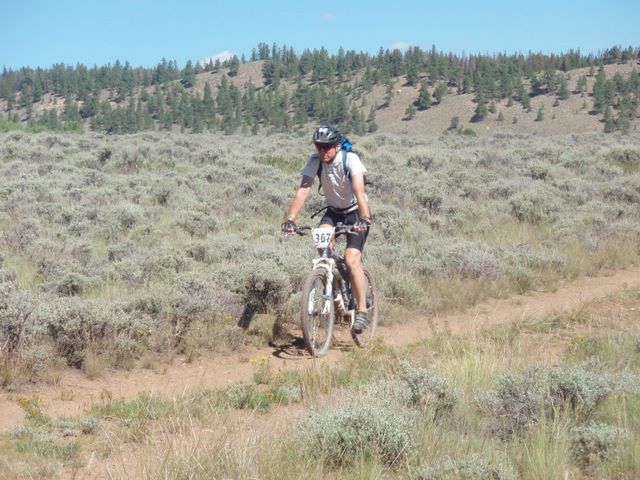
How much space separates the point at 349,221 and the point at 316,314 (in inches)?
39.3

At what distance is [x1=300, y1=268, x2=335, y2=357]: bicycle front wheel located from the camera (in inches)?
263

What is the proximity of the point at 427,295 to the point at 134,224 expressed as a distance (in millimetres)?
5702

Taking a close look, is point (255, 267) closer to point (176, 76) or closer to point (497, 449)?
point (497, 449)

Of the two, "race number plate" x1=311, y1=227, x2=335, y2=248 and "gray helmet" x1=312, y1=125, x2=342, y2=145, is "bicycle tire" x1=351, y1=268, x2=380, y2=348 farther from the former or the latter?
"gray helmet" x1=312, y1=125, x2=342, y2=145

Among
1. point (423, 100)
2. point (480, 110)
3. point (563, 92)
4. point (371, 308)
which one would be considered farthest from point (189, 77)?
point (371, 308)

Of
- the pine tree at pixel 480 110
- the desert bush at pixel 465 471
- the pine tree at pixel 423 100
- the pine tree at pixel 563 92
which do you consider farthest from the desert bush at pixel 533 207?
the pine tree at pixel 423 100

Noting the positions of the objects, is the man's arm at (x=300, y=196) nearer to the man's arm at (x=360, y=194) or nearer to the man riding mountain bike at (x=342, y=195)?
the man riding mountain bike at (x=342, y=195)

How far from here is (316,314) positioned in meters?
6.96

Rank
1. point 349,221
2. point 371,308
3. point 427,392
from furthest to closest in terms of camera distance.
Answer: point 371,308
point 349,221
point 427,392

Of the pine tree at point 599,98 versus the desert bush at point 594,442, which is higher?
the pine tree at point 599,98

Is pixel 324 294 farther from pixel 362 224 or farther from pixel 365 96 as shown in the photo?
pixel 365 96

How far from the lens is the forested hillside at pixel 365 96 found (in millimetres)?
87744

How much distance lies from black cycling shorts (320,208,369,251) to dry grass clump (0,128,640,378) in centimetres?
128

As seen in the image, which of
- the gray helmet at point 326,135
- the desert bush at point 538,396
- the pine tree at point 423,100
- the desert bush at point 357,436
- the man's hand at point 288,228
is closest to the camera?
the desert bush at point 357,436
